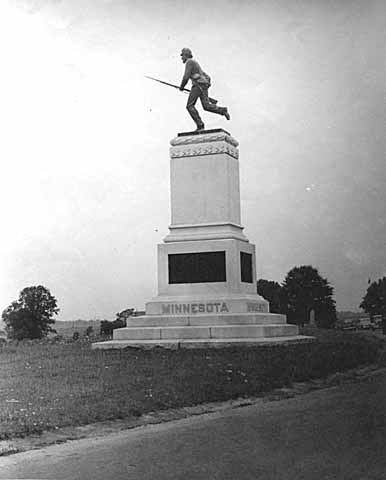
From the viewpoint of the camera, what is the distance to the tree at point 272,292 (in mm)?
15828

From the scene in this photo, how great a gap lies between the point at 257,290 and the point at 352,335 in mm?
3395

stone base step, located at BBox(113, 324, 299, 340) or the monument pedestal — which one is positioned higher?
the monument pedestal

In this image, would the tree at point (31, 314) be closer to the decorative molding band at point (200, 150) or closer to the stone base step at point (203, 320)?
the stone base step at point (203, 320)

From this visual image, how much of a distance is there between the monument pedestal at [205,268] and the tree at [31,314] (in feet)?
5.05

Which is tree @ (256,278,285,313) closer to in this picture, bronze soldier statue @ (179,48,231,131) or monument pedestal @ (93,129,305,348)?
monument pedestal @ (93,129,305,348)

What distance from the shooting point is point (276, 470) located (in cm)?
488

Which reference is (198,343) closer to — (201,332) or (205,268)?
(201,332)

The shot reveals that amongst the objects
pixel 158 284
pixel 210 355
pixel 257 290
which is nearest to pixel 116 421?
pixel 210 355

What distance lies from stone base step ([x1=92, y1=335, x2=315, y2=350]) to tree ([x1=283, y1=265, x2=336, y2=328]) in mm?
933

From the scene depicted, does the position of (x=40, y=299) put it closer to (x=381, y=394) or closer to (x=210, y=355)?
(x=210, y=355)


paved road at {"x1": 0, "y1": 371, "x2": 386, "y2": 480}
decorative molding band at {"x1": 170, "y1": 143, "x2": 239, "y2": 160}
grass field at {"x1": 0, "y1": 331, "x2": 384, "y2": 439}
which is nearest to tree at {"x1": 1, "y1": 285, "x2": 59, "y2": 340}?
grass field at {"x1": 0, "y1": 331, "x2": 384, "y2": 439}

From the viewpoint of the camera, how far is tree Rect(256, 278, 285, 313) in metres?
15.8

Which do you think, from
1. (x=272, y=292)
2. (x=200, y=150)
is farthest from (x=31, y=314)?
(x=272, y=292)

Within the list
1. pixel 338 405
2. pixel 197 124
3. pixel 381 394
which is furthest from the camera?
pixel 197 124
